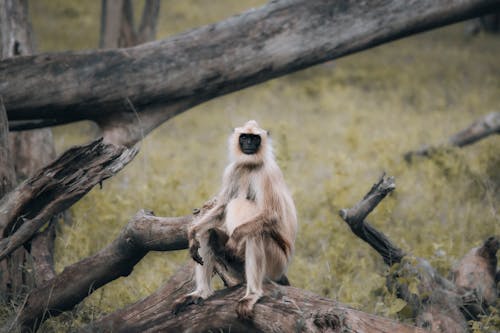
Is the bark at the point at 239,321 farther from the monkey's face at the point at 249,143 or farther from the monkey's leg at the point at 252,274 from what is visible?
the monkey's face at the point at 249,143

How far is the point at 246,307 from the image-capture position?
3.81 metres

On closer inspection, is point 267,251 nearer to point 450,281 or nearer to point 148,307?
point 148,307

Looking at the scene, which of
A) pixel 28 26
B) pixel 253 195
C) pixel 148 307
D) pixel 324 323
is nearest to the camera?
pixel 324 323

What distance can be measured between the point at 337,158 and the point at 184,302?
365cm

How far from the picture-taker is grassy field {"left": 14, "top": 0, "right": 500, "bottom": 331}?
5719 mm

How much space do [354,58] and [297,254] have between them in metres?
9.99

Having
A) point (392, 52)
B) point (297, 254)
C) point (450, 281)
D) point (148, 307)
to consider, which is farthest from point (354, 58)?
point (148, 307)

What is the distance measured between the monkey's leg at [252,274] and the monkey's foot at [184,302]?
341mm

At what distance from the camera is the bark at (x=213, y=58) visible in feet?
17.6

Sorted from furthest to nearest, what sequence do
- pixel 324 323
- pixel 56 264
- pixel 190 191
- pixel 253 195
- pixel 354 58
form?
pixel 354 58 → pixel 190 191 → pixel 56 264 → pixel 253 195 → pixel 324 323

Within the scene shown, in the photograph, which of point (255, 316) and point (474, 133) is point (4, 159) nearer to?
point (255, 316)

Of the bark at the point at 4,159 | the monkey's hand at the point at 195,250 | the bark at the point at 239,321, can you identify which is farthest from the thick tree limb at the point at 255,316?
the bark at the point at 4,159

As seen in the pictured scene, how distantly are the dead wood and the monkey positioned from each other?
48 cm

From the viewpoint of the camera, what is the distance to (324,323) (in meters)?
3.48
